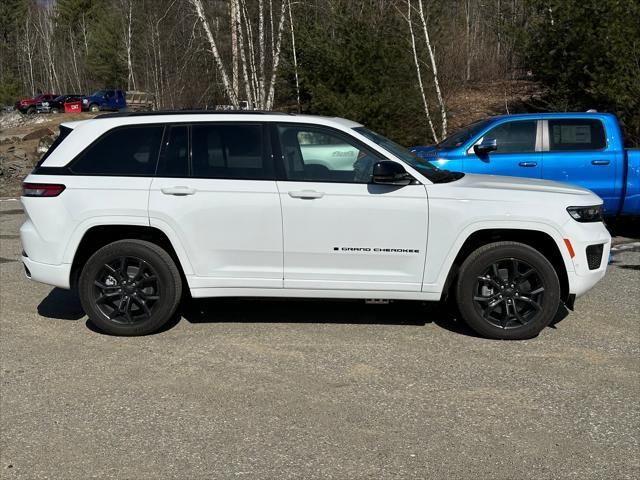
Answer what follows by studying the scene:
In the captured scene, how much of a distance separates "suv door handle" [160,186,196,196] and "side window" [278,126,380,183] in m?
0.80

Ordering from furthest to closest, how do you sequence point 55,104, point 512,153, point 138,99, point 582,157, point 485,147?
1. point 55,104
2. point 138,99
3. point 512,153
4. point 582,157
5. point 485,147

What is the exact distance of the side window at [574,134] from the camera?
966 cm

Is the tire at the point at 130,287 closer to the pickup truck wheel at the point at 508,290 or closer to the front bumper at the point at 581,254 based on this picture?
the pickup truck wheel at the point at 508,290

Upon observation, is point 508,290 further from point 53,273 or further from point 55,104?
point 55,104

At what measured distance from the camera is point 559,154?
9594 mm

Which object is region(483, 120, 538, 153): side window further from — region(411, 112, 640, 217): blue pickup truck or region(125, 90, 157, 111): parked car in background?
region(125, 90, 157, 111): parked car in background

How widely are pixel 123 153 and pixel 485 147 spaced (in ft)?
16.9

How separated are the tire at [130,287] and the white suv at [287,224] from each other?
0.01 metres

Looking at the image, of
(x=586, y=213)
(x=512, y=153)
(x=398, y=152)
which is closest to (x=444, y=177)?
(x=398, y=152)

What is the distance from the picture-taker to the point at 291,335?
5.93 m

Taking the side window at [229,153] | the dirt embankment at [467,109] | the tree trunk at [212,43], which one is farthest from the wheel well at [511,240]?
the tree trunk at [212,43]

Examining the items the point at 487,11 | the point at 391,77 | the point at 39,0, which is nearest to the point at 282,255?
the point at 391,77

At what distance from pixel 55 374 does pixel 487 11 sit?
4040 cm

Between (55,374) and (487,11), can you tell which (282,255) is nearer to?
(55,374)
